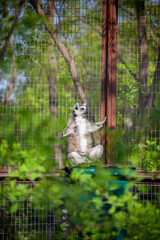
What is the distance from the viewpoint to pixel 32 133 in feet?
3.58

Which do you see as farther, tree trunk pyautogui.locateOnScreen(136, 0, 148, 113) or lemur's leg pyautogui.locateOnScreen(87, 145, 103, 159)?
tree trunk pyautogui.locateOnScreen(136, 0, 148, 113)

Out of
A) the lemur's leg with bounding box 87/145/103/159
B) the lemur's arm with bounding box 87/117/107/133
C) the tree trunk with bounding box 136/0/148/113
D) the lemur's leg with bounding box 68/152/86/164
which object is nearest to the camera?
the lemur's leg with bounding box 87/145/103/159

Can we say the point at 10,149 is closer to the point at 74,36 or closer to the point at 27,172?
the point at 27,172

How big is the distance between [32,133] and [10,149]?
180 millimetres

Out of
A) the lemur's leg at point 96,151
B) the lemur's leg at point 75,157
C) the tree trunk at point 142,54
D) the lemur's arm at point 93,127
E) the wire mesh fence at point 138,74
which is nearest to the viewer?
the lemur's leg at point 96,151

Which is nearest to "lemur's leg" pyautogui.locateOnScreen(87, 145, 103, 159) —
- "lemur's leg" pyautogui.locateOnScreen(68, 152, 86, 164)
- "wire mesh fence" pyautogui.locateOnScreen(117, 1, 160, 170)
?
"lemur's leg" pyautogui.locateOnScreen(68, 152, 86, 164)

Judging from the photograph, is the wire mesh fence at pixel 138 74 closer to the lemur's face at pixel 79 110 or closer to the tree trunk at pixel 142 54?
the tree trunk at pixel 142 54

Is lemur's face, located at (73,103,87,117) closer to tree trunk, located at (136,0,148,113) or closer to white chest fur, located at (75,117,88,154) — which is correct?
white chest fur, located at (75,117,88,154)

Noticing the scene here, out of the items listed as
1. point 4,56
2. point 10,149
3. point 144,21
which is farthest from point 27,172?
point 144,21

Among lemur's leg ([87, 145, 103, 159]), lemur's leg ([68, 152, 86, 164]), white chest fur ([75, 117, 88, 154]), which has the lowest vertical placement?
lemur's leg ([68, 152, 86, 164])

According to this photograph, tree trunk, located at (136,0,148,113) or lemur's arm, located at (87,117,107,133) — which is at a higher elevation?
tree trunk, located at (136,0,148,113)

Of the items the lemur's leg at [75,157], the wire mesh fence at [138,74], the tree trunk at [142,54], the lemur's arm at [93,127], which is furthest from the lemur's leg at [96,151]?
the tree trunk at [142,54]

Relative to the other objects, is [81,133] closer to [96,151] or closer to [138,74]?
[96,151]

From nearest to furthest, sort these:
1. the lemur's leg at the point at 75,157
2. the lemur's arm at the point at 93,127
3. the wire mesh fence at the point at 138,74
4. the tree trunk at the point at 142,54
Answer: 1. the lemur's leg at the point at 75,157
2. the lemur's arm at the point at 93,127
3. the wire mesh fence at the point at 138,74
4. the tree trunk at the point at 142,54
